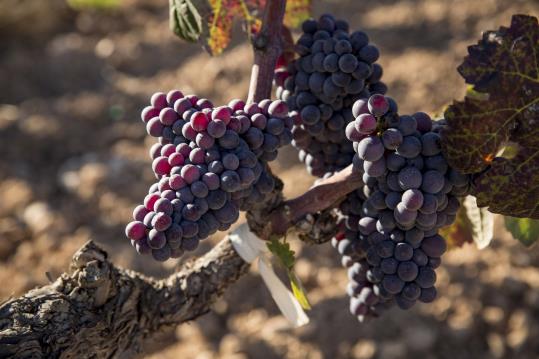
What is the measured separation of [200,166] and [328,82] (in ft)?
1.09

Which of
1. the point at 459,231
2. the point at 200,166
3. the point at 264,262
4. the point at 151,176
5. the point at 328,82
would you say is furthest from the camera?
the point at 151,176

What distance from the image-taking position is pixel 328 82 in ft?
4.09

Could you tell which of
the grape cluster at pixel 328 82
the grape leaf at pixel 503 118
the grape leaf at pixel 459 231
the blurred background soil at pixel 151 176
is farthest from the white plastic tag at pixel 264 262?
the blurred background soil at pixel 151 176

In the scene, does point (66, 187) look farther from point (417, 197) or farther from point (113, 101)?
point (417, 197)

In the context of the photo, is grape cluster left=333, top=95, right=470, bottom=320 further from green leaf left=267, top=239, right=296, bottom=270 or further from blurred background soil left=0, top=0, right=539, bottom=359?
blurred background soil left=0, top=0, right=539, bottom=359

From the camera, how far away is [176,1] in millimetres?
1387

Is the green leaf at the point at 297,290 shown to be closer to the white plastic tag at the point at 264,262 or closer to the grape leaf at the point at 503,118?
the white plastic tag at the point at 264,262

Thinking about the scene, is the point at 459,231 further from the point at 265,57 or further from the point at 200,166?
the point at 200,166

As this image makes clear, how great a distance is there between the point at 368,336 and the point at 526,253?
2.49 feet

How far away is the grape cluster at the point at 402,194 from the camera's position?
1050 mm

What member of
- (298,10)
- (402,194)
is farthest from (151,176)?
(402,194)

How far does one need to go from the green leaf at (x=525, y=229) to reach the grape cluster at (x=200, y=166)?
1.93ft

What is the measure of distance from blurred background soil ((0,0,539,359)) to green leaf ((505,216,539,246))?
0.98 metres

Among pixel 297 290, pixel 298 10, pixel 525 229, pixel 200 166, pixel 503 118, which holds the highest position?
pixel 298 10
